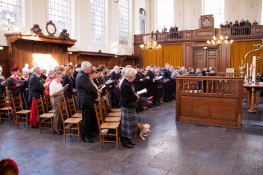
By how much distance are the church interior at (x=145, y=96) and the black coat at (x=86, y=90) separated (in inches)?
12.0

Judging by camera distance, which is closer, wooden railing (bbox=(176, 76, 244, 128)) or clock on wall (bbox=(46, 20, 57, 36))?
wooden railing (bbox=(176, 76, 244, 128))

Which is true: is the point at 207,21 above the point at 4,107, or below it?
above

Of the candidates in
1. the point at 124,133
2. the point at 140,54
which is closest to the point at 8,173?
the point at 124,133

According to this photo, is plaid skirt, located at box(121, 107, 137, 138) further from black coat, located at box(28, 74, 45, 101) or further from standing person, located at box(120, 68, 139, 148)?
black coat, located at box(28, 74, 45, 101)

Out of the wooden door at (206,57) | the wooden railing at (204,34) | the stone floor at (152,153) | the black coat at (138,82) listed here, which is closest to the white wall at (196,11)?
the wooden railing at (204,34)

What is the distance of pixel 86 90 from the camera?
4.14 m

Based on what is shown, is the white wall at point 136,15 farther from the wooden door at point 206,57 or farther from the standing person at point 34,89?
the standing person at point 34,89

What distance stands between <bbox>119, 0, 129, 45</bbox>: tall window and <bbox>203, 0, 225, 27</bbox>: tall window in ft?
19.1

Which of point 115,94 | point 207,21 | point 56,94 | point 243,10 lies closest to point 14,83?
point 56,94

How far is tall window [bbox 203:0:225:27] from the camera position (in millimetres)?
16062

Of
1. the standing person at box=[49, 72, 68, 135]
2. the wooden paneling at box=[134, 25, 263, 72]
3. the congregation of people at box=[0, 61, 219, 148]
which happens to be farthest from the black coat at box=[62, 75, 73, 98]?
the wooden paneling at box=[134, 25, 263, 72]

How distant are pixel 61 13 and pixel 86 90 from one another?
27.7 ft

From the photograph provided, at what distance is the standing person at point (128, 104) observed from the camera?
148 inches

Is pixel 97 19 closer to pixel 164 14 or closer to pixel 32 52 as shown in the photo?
pixel 32 52
